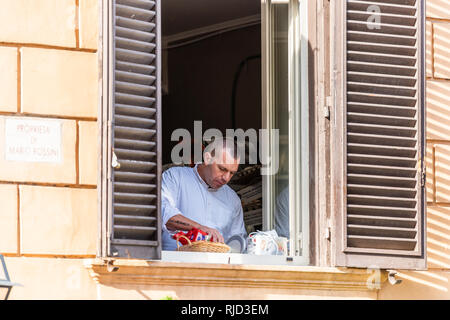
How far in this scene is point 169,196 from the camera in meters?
7.51

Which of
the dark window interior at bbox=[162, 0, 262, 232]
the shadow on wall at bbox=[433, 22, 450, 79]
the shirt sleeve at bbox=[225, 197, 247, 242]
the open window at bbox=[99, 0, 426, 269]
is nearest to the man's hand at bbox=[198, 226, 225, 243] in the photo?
the open window at bbox=[99, 0, 426, 269]

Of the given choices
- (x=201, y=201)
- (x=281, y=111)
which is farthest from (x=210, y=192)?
(x=281, y=111)

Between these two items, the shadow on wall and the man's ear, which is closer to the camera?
the shadow on wall

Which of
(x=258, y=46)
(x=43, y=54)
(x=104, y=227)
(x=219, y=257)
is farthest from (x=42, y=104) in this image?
(x=258, y=46)

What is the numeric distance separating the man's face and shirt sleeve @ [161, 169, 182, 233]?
214 millimetres

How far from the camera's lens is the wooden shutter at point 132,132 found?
6.43 m

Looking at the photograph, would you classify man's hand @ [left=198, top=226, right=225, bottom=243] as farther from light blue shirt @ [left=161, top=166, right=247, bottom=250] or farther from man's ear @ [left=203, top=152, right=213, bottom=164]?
man's ear @ [left=203, top=152, right=213, bottom=164]

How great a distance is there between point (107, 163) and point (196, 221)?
3.84ft

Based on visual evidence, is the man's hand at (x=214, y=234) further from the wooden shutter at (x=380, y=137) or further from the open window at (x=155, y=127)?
the wooden shutter at (x=380, y=137)

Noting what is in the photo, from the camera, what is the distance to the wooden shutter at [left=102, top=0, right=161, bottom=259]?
21.1 ft

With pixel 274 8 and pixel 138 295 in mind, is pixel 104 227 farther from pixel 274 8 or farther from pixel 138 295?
pixel 274 8

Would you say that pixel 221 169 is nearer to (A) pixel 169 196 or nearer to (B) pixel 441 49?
(A) pixel 169 196

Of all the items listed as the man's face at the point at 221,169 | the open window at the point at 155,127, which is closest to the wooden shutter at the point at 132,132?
the open window at the point at 155,127
